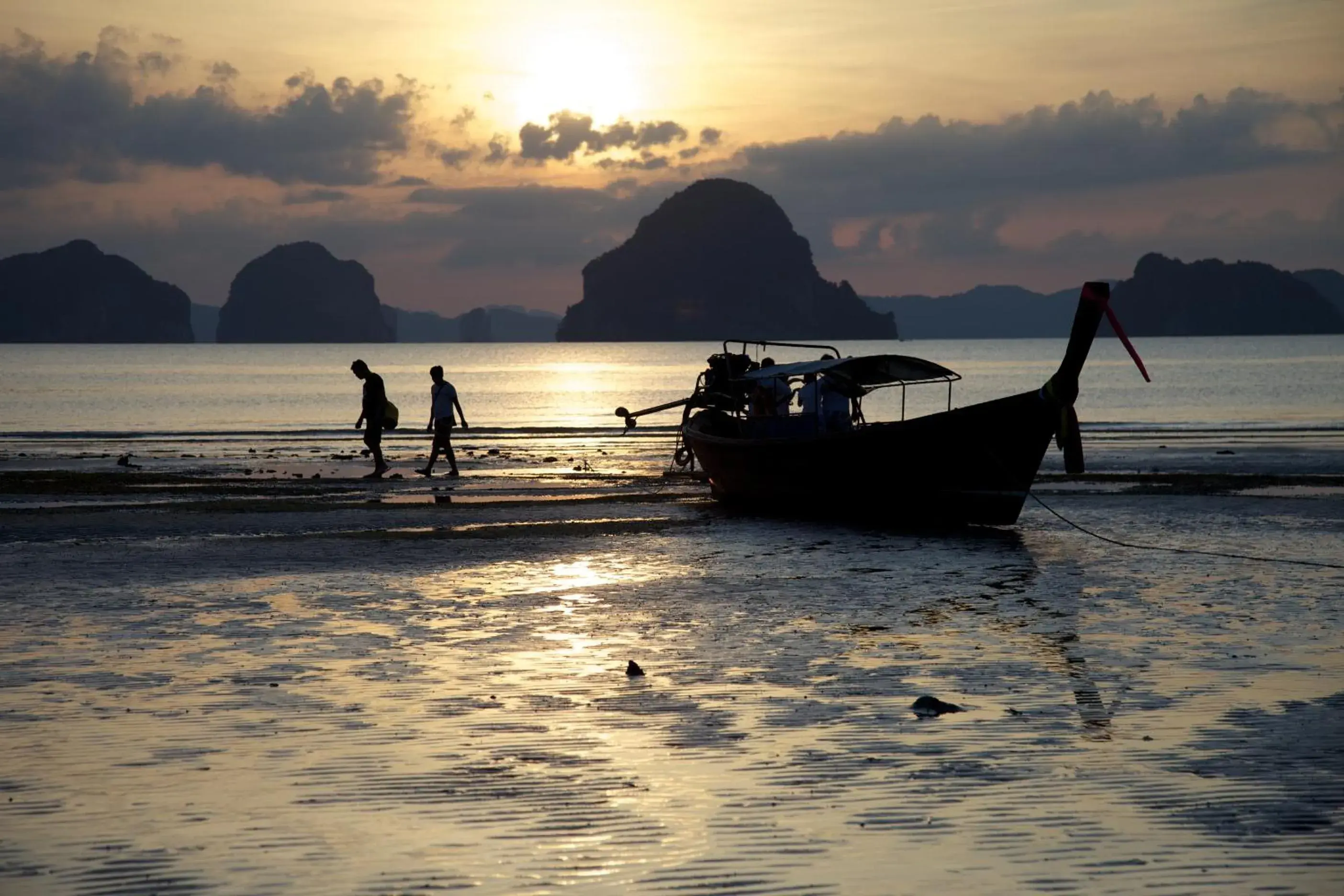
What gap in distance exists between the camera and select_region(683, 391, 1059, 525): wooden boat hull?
20062 millimetres

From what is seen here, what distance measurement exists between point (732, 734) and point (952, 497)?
12709mm

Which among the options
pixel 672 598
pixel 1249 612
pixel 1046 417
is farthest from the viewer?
pixel 1046 417

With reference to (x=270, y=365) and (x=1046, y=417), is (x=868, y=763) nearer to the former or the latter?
(x=1046, y=417)

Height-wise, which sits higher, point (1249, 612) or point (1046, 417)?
point (1046, 417)

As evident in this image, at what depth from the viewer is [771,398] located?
977 inches

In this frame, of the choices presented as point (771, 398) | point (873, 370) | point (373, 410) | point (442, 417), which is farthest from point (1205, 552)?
point (373, 410)

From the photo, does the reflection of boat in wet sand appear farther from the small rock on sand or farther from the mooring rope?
the small rock on sand

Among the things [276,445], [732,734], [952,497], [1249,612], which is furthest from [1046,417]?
[276,445]

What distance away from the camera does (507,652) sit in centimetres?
1109

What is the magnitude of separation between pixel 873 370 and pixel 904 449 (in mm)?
2536

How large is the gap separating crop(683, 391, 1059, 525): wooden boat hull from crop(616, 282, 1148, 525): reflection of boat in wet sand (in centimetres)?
2

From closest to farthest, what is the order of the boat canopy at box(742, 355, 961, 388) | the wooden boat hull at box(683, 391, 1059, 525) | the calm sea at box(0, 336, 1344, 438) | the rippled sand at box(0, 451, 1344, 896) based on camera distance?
the rippled sand at box(0, 451, 1344, 896) < the wooden boat hull at box(683, 391, 1059, 525) < the boat canopy at box(742, 355, 961, 388) < the calm sea at box(0, 336, 1344, 438)

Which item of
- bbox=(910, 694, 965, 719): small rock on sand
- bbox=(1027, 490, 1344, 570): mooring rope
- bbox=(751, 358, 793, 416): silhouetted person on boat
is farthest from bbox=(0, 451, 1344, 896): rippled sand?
bbox=(751, 358, 793, 416): silhouetted person on boat

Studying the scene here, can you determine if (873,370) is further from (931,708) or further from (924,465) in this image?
(931,708)
